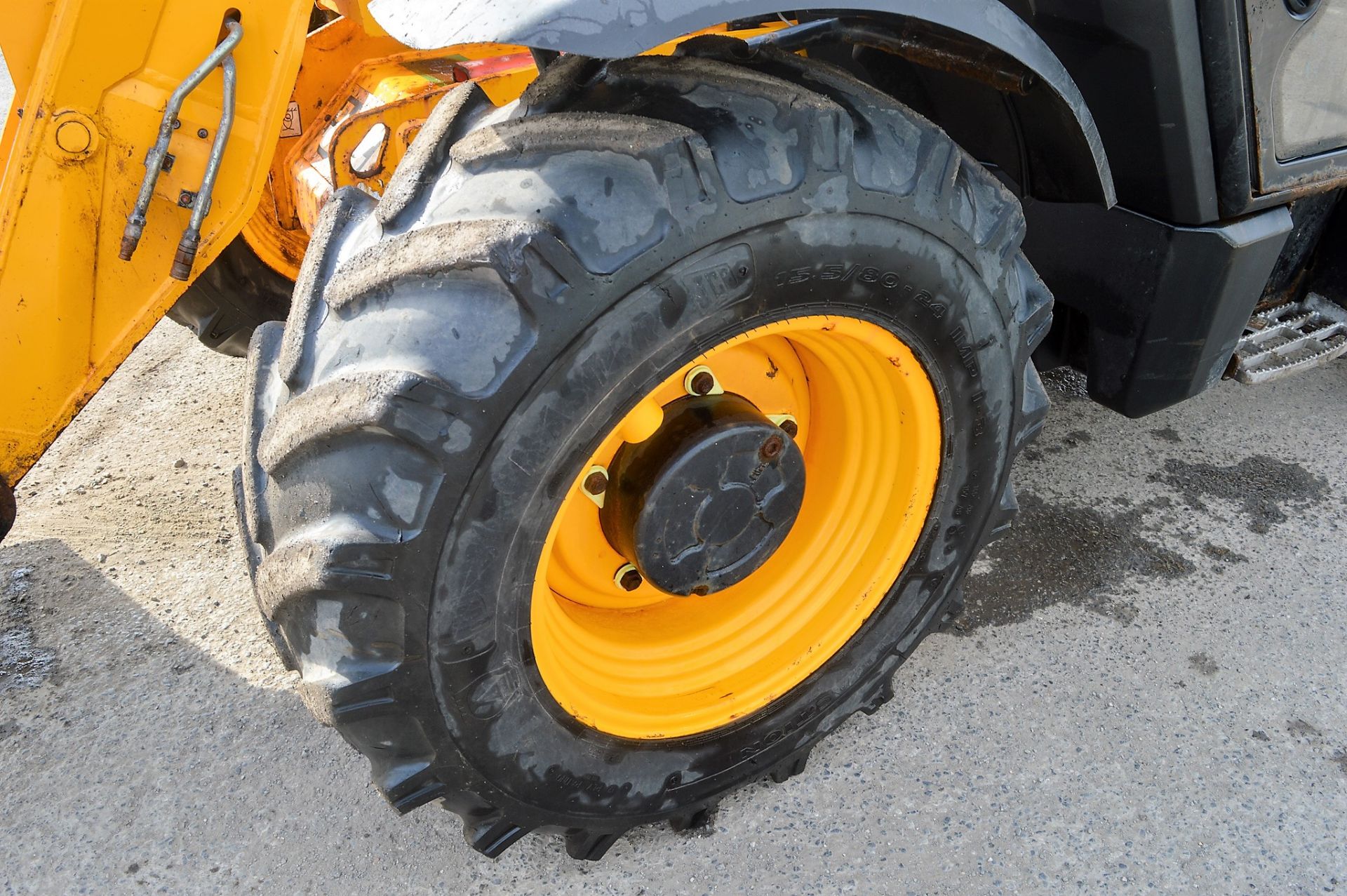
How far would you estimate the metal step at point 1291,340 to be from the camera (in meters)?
2.26

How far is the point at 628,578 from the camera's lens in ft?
5.60

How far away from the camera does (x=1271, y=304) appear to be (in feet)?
8.23

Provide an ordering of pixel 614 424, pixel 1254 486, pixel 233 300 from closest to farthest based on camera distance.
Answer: pixel 614 424, pixel 233 300, pixel 1254 486

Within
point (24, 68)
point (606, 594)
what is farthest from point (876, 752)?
point (24, 68)

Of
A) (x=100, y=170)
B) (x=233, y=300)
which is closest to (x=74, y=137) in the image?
(x=100, y=170)

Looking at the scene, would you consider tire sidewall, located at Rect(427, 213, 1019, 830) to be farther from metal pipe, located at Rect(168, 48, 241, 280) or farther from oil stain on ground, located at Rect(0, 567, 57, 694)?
oil stain on ground, located at Rect(0, 567, 57, 694)

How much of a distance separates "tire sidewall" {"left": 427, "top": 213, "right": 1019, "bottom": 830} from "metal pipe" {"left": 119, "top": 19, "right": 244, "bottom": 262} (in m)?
0.99

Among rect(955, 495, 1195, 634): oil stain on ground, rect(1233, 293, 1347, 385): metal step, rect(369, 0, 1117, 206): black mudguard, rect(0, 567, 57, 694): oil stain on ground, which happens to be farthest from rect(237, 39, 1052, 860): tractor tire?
rect(0, 567, 57, 694): oil stain on ground

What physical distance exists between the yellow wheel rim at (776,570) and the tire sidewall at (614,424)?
35mm

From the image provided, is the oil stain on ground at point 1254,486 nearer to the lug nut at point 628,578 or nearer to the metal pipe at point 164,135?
the lug nut at point 628,578

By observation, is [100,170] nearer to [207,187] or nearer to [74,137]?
[74,137]

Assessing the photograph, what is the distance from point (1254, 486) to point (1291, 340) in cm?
47

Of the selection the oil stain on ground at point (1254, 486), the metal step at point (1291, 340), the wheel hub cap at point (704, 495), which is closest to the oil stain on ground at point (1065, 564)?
the oil stain on ground at point (1254, 486)

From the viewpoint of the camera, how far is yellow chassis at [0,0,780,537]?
5.39 feet
